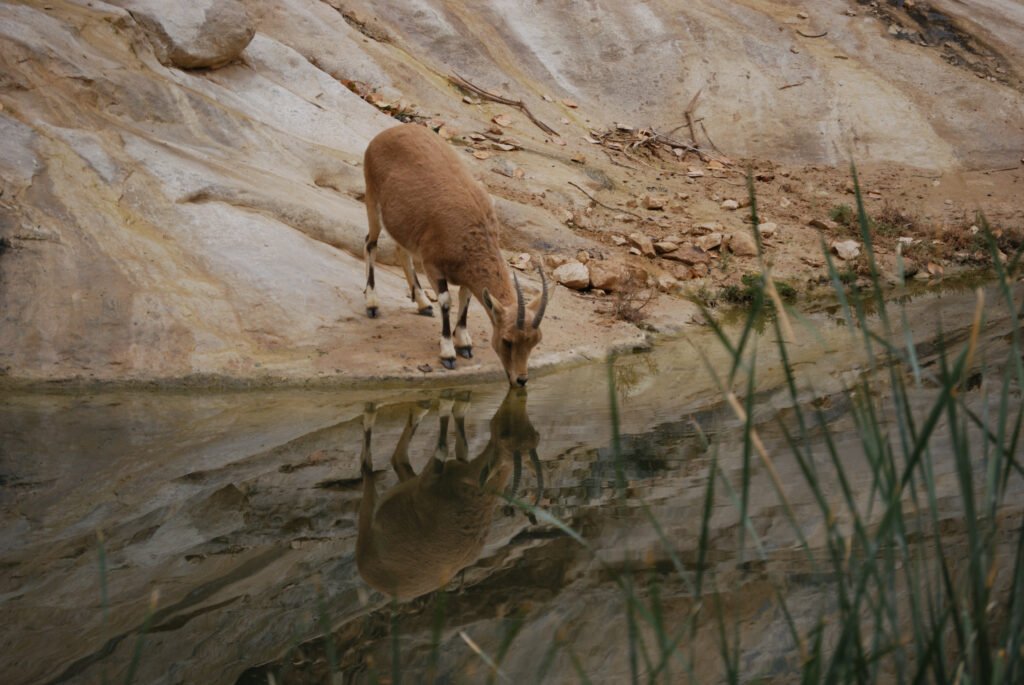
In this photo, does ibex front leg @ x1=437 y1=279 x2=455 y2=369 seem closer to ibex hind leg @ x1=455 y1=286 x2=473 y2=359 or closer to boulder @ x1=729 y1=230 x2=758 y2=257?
ibex hind leg @ x1=455 y1=286 x2=473 y2=359

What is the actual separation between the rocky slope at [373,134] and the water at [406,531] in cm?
87

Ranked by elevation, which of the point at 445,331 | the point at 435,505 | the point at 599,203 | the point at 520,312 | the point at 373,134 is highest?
the point at 373,134

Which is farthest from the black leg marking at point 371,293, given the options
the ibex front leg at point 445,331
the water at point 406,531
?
the water at point 406,531

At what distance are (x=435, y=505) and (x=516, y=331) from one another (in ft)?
6.93

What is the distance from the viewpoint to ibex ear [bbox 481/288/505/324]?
7453 mm

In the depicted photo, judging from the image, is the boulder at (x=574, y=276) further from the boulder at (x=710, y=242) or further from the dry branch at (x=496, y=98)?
the dry branch at (x=496, y=98)

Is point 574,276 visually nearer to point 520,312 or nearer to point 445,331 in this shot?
point 445,331

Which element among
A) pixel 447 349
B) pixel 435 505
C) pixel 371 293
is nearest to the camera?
pixel 435 505

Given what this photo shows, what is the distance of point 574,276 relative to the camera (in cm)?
1044

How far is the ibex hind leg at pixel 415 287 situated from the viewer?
29.6 feet

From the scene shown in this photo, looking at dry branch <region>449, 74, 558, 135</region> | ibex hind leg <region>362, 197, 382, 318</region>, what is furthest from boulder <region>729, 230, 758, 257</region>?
ibex hind leg <region>362, 197, 382, 318</region>

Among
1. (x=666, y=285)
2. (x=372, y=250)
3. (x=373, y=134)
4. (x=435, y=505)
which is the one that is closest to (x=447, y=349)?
(x=372, y=250)

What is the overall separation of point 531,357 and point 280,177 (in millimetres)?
4034

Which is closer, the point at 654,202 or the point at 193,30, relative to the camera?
the point at 193,30
